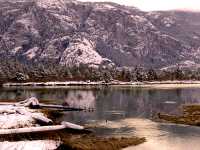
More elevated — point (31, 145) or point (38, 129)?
point (38, 129)

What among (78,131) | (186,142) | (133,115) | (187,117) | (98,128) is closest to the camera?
(186,142)

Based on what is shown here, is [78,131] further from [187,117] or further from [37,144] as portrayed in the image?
[187,117]

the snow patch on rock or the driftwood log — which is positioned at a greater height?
the driftwood log

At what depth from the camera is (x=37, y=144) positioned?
62125mm

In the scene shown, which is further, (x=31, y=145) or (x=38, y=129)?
(x=38, y=129)

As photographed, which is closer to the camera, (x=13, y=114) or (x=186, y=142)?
(x=186, y=142)

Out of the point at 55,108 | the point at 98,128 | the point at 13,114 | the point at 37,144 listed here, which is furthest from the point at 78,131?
the point at 55,108

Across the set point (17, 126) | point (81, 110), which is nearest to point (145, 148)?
point (17, 126)

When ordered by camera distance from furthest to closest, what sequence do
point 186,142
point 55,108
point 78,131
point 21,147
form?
point 55,108 < point 78,131 < point 186,142 < point 21,147

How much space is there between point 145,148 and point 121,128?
20274 millimetres

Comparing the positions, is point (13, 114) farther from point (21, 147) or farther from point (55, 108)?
point (55, 108)

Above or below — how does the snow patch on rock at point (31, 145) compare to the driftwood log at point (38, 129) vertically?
below

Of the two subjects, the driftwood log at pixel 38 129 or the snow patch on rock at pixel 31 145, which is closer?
the snow patch on rock at pixel 31 145

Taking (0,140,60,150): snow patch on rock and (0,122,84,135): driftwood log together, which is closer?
(0,140,60,150): snow patch on rock
